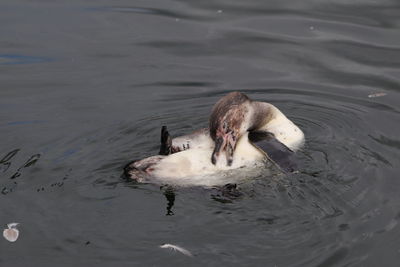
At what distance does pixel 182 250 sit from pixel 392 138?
10.9ft

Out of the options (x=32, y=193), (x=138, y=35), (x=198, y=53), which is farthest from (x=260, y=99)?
(x=32, y=193)

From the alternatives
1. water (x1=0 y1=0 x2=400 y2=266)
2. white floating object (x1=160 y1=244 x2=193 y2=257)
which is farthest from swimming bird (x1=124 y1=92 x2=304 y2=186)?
white floating object (x1=160 y1=244 x2=193 y2=257)

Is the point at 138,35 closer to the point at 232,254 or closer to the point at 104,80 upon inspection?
the point at 104,80

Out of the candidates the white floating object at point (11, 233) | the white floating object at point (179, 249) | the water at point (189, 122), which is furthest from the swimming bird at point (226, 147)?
the white floating object at point (11, 233)

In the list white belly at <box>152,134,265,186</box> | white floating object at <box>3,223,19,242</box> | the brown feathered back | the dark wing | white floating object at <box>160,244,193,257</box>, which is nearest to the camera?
white floating object at <box>160,244,193,257</box>

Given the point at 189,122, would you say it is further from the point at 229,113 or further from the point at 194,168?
the point at 194,168

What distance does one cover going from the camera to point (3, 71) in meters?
11.3

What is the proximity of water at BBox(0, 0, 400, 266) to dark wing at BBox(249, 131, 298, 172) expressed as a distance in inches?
6.7

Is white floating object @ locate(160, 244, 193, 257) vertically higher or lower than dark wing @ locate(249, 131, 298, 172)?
lower

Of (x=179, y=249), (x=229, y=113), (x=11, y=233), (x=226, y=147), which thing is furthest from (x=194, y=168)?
(x=11, y=233)

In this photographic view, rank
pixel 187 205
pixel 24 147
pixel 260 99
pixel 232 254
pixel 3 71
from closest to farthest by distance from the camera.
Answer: pixel 232 254 < pixel 187 205 < pixel 24 147 < pixel 260 99 < pixel 3 71

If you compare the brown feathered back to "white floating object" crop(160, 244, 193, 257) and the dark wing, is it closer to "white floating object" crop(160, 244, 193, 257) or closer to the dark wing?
the dark wing

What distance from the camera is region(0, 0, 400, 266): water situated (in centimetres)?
681

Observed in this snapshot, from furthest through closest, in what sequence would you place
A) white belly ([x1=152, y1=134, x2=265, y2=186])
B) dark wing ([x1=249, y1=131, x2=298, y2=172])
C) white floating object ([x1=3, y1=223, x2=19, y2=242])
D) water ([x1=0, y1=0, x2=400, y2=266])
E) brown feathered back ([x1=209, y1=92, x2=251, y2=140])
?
1. brown feathered back ([x1=209, y1=92, x2=251, y2=140])
2. dark wing ([x1=249, y1=131, x2=298, y2=172])
3. white belly ([x1=152, y1=134, x2=265, y2=186])
4. white floating object ([x1=3, y1=223, x2=19, y2=242])
5. water ([x1=0, y1=0, x2=400, y2=266])
